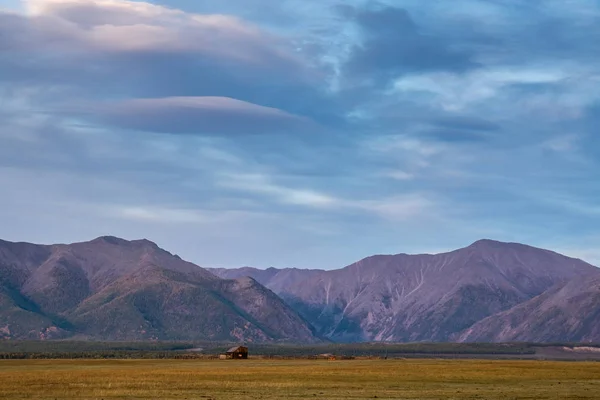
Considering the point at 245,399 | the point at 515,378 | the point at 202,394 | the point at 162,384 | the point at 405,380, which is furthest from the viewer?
the point at 515,378

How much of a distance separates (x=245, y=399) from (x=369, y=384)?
2467 cm

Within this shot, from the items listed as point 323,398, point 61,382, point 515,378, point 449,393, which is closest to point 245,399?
point 323,398

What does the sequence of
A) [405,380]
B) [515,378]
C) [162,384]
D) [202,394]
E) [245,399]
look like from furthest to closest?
1. [515,378]
2. [405,380]
3. [162,384]
4. [202,394]
5. [245,399]

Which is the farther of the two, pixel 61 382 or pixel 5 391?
pixel 61 382

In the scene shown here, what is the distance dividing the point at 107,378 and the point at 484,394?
45394mm

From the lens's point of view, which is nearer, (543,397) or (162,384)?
(543,397)

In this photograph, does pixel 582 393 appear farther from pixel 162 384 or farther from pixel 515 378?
pixel 162 384

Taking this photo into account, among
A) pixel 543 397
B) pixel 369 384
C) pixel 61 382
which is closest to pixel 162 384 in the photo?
pixel 61 382

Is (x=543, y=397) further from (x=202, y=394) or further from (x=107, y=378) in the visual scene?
(x=107, y=378)

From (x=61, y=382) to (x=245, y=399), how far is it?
32141 millimetres

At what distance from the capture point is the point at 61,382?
95062 mm

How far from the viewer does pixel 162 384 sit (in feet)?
298

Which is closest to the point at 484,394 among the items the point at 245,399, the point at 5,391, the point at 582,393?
the point at 582,393

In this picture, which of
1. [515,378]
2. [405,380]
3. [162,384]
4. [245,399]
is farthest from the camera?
[515,378]
